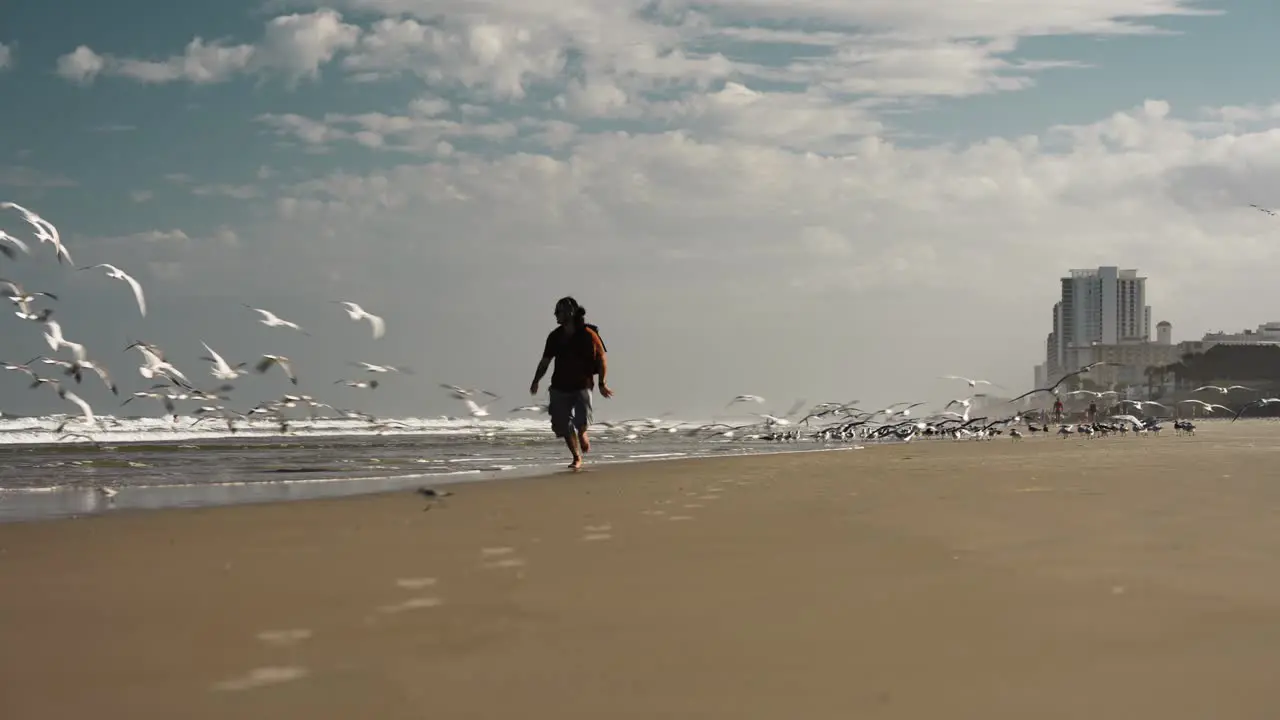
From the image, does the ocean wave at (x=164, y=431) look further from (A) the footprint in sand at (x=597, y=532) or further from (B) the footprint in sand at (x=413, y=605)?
(B) the footprint in sand at (x=413, y=605)

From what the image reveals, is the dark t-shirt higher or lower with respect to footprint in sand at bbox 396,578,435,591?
higher

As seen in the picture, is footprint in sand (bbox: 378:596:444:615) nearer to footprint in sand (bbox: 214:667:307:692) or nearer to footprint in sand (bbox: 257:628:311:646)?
footprint in sand (bbox: 257:628:311:646)

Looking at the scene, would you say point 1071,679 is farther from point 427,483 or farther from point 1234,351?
point 1234,351

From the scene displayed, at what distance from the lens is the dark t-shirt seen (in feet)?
49.9

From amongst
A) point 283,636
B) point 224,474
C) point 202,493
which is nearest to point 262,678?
point 283,636

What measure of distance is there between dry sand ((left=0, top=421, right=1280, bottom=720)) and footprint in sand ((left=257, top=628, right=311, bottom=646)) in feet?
0.06

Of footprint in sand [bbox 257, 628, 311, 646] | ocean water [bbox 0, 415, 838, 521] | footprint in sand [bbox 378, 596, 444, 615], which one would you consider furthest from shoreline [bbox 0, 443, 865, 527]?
footprint in sand [bbox 257, 628, 311, 646]

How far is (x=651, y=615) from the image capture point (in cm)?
443

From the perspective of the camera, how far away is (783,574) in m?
5.39

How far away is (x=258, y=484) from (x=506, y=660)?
10.4 metres

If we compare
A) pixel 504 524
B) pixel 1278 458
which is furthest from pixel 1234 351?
pixel 504 524

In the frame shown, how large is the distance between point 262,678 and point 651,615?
4.79ft

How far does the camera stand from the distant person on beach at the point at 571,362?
15172mm

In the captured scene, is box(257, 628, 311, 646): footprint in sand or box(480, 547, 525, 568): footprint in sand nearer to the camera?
box(257, 628, 311, 646): footprint in sand
